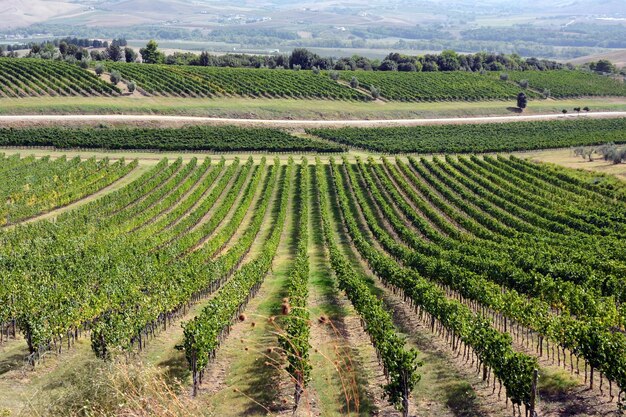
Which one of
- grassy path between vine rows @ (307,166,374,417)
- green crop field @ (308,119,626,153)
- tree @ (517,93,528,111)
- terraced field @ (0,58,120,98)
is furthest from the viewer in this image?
tree @ (517,93,528,111)

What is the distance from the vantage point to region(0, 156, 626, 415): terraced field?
36.4 meters

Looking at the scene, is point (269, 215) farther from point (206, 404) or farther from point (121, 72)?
point (121, 72)

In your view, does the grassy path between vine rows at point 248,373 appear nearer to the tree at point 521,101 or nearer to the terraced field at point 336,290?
the terraced field at point 336,290

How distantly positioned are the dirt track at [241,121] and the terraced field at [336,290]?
113 ft

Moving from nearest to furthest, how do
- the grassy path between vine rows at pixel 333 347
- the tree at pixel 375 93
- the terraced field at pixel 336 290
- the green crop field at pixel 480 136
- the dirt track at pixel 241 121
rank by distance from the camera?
1. the grassy path between vine rows at pixel 333 347
2. the terraced field at pixel 336 290
3. the green crop field at pixel 480 136
4. the dirt track at pixel 241 121
5. the tree at pixel 375 93

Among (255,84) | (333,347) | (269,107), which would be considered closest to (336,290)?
(333,347)

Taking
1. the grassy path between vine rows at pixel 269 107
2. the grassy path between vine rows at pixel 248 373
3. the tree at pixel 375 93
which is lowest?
the grassy path between vine rows at pixel 248 373

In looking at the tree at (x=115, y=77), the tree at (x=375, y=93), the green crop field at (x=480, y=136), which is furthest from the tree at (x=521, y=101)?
the tree at (x=115, y=77)

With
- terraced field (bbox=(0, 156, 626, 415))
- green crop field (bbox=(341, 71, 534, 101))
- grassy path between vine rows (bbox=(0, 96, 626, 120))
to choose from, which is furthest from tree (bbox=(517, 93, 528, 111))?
terraced field (bbox=(0, 156, 626, 415))

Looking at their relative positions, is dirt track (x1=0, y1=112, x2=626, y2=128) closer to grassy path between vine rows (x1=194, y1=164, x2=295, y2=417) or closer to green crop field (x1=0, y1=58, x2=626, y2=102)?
green crop field (x1=0, y1=58, x2=626, y2=102)

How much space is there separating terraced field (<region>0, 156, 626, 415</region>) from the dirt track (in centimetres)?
3457

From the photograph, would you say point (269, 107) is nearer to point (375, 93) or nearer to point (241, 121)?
point (241, 121)

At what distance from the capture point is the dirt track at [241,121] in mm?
131500

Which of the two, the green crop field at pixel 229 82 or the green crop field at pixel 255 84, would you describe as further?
the green crop field at pixel 229 82
